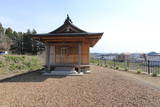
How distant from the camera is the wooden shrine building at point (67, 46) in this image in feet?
37.8

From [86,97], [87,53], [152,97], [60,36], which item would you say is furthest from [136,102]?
[87,53]

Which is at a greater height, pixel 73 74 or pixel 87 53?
pixel 87 53

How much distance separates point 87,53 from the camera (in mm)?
14336

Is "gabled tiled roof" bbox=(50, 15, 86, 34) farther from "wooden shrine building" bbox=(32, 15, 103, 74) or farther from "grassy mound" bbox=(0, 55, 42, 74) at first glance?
"grassy mound" bbox=(0, 55, 42, 74)

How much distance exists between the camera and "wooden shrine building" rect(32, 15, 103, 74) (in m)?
11.5

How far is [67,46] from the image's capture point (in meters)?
14.1

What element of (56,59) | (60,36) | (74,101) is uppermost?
(60,36)

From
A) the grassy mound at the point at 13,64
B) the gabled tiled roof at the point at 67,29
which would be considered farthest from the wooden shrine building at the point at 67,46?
the grassy mound at the point at 13,64

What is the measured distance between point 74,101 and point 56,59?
943cm

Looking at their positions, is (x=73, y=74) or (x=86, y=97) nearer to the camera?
(x=86, y=97)

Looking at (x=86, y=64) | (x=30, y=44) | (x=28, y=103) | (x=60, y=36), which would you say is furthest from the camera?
(x=30, y=44)

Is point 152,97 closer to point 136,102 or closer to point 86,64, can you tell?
point 136,102

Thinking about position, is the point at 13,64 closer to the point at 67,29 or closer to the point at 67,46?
the point at 67,46

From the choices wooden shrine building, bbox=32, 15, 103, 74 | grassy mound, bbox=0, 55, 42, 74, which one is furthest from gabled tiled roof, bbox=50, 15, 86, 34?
grassy mound, bbox=0, 55, 42, 74
